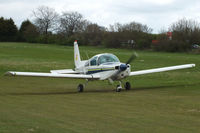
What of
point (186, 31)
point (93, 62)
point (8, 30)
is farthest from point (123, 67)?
point (8, 30)

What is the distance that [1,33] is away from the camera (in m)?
101

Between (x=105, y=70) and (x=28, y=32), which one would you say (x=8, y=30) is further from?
(x=105, y=70)

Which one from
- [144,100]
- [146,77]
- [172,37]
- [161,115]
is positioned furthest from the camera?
[172,37]

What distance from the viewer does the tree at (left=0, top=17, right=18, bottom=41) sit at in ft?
327

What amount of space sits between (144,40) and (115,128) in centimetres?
6148

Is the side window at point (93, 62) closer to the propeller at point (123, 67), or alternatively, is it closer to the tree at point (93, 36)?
the propeller at point (123, 67)

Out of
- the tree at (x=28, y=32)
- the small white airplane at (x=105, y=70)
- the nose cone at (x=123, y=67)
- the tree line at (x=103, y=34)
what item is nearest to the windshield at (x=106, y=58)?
the small white airplane at (x=105, y=70)

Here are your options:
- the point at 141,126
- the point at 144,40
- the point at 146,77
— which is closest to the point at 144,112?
the point at 141,126

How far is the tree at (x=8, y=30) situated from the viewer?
99.8 metres

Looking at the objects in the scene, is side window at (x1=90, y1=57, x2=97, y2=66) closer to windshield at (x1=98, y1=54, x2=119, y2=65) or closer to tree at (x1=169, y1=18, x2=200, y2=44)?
windshield at (x1=98, y1=54, x2=119, y2=65)

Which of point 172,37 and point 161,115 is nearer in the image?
point 161,115

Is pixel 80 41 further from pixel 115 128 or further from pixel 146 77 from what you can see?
pixel 115 128

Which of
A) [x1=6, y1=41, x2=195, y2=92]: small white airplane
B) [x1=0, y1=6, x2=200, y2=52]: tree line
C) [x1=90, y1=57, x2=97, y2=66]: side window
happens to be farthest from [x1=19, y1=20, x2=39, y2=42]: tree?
[x1=6, y1=41, x2=195, y2=92]: small white airplane

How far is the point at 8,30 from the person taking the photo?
329 ft
